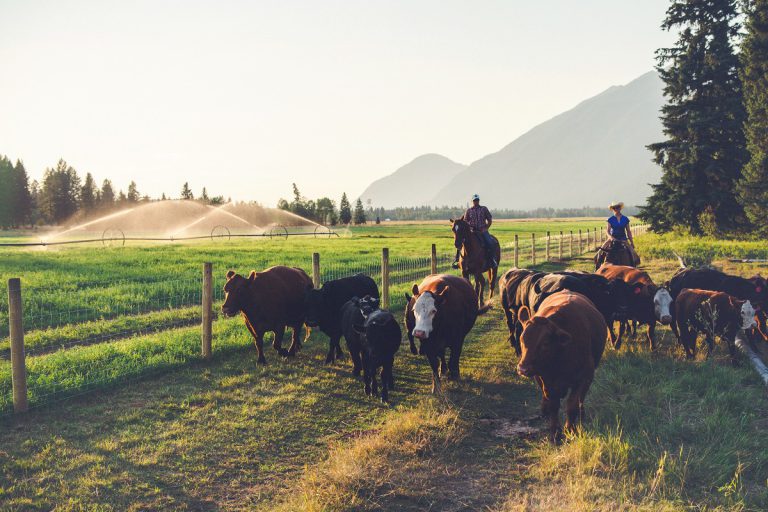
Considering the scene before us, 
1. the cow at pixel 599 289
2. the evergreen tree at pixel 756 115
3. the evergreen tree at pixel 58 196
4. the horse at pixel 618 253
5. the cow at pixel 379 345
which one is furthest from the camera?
the evergreen tree at pixel 58 196

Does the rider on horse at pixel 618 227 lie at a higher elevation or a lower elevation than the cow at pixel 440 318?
higher

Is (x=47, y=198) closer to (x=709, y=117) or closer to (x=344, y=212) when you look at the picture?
(x=344, y=212)

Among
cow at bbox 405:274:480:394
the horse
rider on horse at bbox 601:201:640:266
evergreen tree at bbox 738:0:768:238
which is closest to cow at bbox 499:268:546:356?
cow at bbox 405:274:480:394

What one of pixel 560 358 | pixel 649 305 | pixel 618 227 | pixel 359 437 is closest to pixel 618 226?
pixel 618 227

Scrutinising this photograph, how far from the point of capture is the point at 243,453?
6258 mm

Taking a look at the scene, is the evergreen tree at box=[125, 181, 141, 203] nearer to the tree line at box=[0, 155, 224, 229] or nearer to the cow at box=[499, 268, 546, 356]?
the tree line at box=[0, 155, 224, 229]

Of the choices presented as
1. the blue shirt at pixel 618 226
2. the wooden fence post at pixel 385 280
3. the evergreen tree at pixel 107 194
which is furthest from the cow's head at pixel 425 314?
Answer: the evergreen tree at pixel 107 194

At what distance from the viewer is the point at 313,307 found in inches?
397

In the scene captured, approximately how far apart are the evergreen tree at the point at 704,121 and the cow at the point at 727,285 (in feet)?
88.6

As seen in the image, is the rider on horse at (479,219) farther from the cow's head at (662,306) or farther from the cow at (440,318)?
the cow at (440,318)

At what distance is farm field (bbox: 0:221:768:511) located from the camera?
513 centimetres

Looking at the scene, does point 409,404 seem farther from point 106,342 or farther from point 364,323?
point 106,342

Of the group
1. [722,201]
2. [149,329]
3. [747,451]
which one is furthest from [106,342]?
[722,201]

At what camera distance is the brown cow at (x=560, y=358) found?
5957 millimetres
